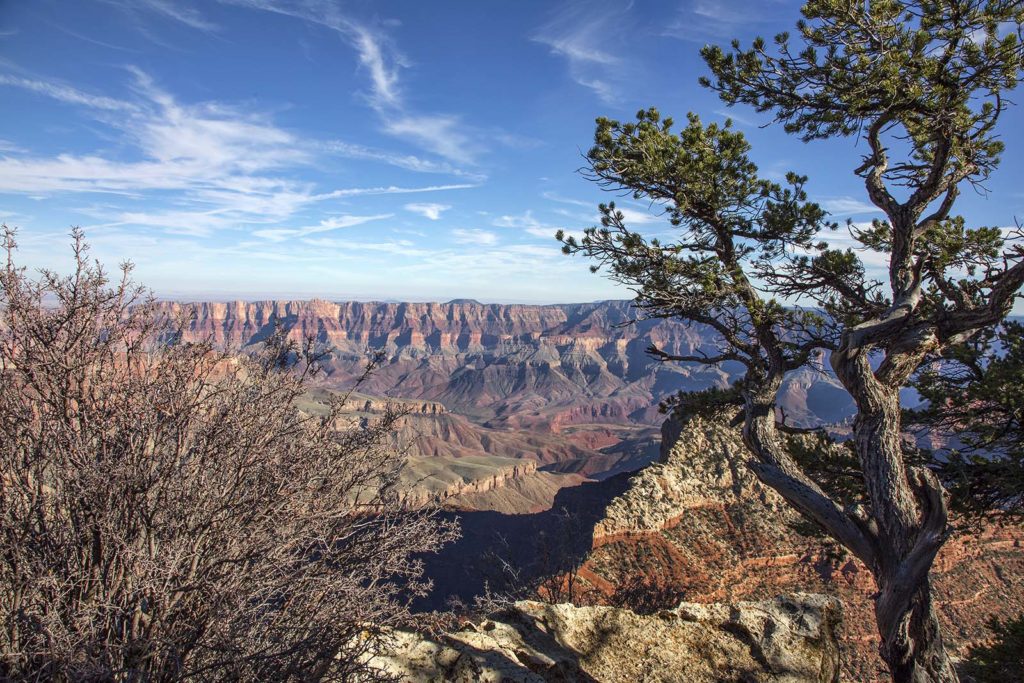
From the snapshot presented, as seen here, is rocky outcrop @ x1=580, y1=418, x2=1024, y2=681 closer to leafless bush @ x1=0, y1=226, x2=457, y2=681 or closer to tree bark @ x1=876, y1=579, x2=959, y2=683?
tree bark @ x1=876, y1=579, x2=959, y2=683

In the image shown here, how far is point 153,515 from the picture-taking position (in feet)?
17.1

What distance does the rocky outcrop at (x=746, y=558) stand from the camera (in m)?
22.3

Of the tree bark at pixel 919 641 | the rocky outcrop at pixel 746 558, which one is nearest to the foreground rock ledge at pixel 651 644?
the tree bark at pixel 919 641

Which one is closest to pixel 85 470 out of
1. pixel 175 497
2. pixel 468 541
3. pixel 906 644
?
pixel 175 497

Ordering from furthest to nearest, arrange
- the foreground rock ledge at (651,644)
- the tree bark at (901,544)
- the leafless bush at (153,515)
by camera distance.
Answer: the tree bark at (901,544)
the foreground rock ledge at (651,644)
the leafless bush at (153,515)

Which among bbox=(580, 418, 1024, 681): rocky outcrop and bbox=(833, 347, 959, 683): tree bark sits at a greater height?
bbox=(833, 347, 959, 683): tree bark

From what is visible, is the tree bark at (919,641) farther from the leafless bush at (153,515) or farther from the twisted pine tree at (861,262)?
the leafless bush at (153,515)

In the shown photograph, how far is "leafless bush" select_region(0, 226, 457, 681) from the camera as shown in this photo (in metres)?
4.60

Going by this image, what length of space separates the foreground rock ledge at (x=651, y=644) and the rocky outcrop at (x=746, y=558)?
1362cm

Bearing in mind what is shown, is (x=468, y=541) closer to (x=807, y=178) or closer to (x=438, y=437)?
(x=807, y=178)

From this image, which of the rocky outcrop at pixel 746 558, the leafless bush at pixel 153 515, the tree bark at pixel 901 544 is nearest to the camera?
the leafless bush at pixel 153 515

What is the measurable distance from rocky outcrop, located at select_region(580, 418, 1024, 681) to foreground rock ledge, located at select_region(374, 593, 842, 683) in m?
13.6

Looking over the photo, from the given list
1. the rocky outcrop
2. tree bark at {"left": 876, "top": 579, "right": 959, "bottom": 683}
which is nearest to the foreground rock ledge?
tree bark at {"left": 876, "top": 579, "right": 959, "bottom": 683}

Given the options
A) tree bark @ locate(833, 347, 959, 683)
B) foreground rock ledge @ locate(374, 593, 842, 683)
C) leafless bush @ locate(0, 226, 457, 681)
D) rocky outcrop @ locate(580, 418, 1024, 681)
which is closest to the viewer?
leafless bush @ locate(0, 226, 457, 681)
